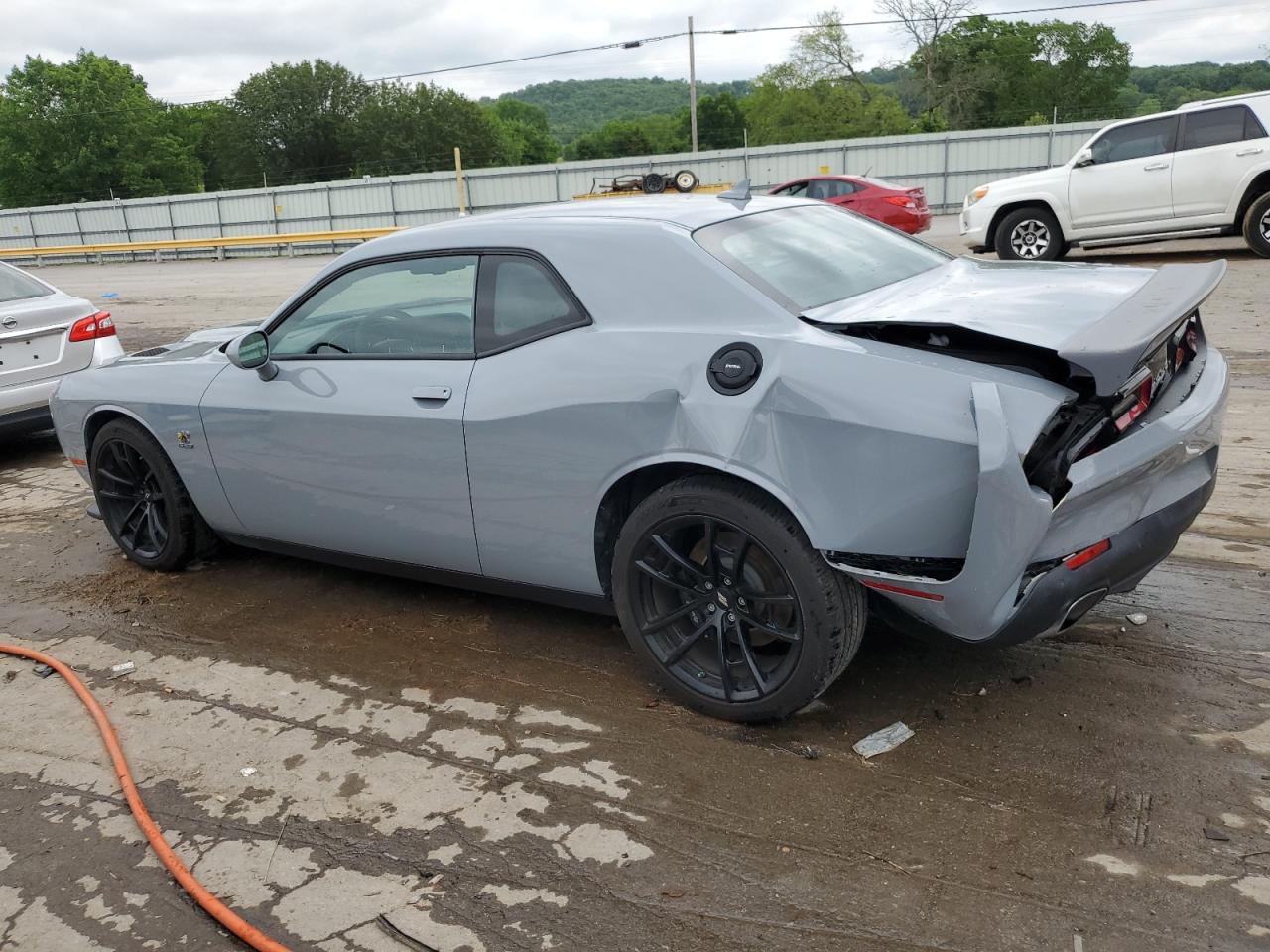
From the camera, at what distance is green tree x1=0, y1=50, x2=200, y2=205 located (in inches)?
3039

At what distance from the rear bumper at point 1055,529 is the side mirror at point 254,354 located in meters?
2.58

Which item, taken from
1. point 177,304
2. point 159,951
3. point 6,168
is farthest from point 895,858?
point 6,168

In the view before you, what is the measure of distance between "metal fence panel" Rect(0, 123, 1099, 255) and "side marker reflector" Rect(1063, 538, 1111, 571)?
3052 cm

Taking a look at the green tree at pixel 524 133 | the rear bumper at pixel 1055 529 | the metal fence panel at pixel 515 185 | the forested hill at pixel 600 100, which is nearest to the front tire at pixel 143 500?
the rear bumper at pixel 1055 529

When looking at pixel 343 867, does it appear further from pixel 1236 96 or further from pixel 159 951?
pixel 1236 96

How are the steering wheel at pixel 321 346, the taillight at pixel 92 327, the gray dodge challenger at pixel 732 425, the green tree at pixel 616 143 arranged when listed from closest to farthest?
1. the gray dodge challenger at pixel 732 425
2. the steering wheel at pixel 321 346
3. the taillight at pixel 92 327
4. the green tree at pixel 616 143

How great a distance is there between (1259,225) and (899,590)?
12254mm

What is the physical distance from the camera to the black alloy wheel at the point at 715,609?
319cm

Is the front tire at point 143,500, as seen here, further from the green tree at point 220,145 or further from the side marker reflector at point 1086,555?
the green tree at point 220,145

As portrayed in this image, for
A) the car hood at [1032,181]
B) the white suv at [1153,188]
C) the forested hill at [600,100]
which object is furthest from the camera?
the forested hill at [600,100]

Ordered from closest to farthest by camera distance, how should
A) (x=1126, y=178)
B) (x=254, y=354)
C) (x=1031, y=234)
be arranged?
1. (x=254, y=354)
2. (x=1126, y=178)
3. (x=1031, y=234)

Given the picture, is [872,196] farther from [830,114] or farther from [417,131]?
[417,131]

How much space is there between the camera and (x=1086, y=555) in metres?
2.93

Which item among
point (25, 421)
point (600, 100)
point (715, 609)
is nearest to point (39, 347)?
point (25, 421)
